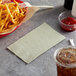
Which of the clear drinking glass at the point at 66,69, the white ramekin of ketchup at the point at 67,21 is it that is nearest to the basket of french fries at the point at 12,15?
the white ramekin of ketchup at the point at 67,21

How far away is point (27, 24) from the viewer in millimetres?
1479

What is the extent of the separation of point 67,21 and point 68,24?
3cm

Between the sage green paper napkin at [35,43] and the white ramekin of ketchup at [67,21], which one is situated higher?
the white ramekin of ketchup at [67,21]

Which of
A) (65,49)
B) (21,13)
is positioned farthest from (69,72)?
(21,13)

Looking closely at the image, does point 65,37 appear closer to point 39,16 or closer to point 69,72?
point 39,16

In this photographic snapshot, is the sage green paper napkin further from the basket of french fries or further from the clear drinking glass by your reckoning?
the clear drinking glass

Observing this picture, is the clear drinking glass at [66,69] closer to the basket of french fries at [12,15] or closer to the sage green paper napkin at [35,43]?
the sage green paper napkin at [35,43]

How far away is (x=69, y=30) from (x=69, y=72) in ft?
1.48

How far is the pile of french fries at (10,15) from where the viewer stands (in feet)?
4.40

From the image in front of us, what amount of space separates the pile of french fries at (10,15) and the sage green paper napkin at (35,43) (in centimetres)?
11

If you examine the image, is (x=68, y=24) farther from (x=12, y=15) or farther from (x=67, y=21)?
(x=12, y=15)

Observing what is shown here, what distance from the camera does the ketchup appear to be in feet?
4.49

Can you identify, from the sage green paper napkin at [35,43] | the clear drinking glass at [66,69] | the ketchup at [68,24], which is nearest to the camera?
the clear drinking glass at [66,69]

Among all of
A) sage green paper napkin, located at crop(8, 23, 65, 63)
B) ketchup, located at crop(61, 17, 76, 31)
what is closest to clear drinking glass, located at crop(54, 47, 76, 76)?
sage green paper napkin, located at crop(8, 23, 65, 63)
